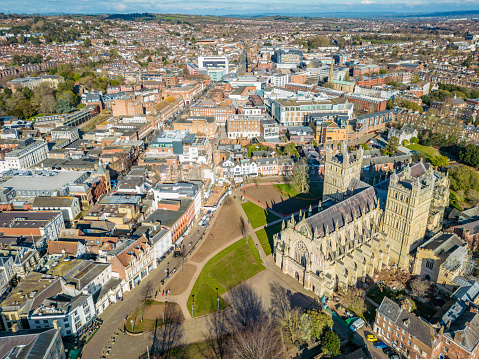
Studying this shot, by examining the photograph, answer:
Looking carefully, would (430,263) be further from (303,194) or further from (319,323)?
(303,194)

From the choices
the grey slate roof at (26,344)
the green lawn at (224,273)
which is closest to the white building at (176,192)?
the green lawn at (224,273)

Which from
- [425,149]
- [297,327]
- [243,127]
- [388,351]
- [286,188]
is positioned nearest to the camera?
[388,351]

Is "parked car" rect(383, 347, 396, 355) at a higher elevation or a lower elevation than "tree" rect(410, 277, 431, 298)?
lower

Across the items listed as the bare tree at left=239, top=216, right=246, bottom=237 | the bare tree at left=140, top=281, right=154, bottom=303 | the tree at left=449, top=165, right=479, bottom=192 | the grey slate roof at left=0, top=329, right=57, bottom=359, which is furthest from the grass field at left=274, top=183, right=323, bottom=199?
the grey slate roof at left=0, top=329, right=57, bottom=359

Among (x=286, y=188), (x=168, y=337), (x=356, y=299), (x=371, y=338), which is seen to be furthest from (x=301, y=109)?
(x=168, y=337)

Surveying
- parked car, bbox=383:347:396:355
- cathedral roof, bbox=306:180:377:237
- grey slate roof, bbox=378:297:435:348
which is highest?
cathedral roof, bbox=306:180:377:237

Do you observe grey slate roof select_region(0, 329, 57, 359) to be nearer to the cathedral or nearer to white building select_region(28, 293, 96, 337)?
white building select_region(28, 293, 96, 337)
